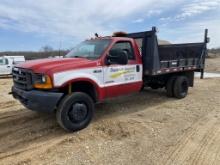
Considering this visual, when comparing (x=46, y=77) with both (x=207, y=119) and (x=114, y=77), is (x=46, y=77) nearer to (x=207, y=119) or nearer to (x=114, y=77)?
(x=114, y=77)

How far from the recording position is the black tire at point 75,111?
5.39m

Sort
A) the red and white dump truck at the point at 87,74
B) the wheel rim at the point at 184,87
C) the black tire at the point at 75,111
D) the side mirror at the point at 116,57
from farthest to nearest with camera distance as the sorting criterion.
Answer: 1. the wheel rim at the point at 184,87
2. the side mirror at the point at 116,57
3. the black tire at the point at 75,111
4. the red and white dump truck at the point at 87,74

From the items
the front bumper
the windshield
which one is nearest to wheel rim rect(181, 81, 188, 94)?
the windshield

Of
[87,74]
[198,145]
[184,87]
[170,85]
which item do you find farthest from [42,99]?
[184,87]

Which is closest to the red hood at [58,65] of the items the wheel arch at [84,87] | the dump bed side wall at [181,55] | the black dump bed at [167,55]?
the wheel arch at [84,87]

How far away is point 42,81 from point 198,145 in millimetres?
3305

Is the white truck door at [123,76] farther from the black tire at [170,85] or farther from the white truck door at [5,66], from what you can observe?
the white truck door at [5,66]

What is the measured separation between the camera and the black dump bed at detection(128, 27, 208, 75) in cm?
749

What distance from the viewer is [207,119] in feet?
21.6

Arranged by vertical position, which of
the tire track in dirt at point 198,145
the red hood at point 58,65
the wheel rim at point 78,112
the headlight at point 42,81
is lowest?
the tire track in dirt at point 198,145

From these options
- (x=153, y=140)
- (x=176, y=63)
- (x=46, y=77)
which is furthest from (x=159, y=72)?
(x=46, y=77)

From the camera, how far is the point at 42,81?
17.2 ft

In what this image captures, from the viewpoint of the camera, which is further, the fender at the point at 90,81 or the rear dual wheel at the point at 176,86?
the rear dual wheel at the point at 176,86

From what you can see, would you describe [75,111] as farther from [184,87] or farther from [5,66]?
[5,66]
